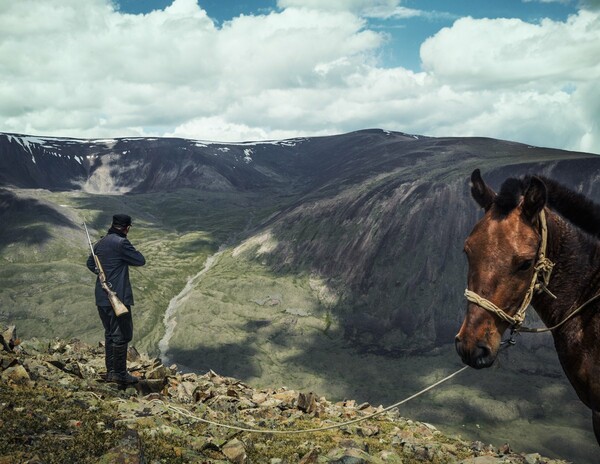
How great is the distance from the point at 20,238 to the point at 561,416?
20586 centimetres

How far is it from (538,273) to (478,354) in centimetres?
152

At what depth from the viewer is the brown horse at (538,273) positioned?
5703 millimetres

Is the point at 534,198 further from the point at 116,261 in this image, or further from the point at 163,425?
the point at 116,261

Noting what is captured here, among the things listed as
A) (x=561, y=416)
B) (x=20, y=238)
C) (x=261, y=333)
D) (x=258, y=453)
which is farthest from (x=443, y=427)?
(x=20, y=238)

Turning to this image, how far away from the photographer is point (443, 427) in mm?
105250

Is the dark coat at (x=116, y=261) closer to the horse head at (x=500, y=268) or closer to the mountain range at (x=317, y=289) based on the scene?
the horse head at (x=500, y=268)

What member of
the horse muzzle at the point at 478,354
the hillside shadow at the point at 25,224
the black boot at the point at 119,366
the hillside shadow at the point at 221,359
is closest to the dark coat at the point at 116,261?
the black boot at the point at 119,366

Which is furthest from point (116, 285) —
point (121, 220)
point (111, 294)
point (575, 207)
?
point (575, 207)

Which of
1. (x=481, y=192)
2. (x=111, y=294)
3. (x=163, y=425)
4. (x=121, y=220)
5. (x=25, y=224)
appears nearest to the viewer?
(x=481, y=192)

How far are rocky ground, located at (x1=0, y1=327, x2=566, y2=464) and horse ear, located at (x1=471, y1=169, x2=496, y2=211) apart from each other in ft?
19.1

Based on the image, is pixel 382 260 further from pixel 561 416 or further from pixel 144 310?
pixel 144 310

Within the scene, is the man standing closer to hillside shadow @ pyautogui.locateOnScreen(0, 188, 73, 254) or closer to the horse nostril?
the horse nostril

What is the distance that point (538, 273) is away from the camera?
6004 millimetres

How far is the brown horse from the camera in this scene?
5.70m
